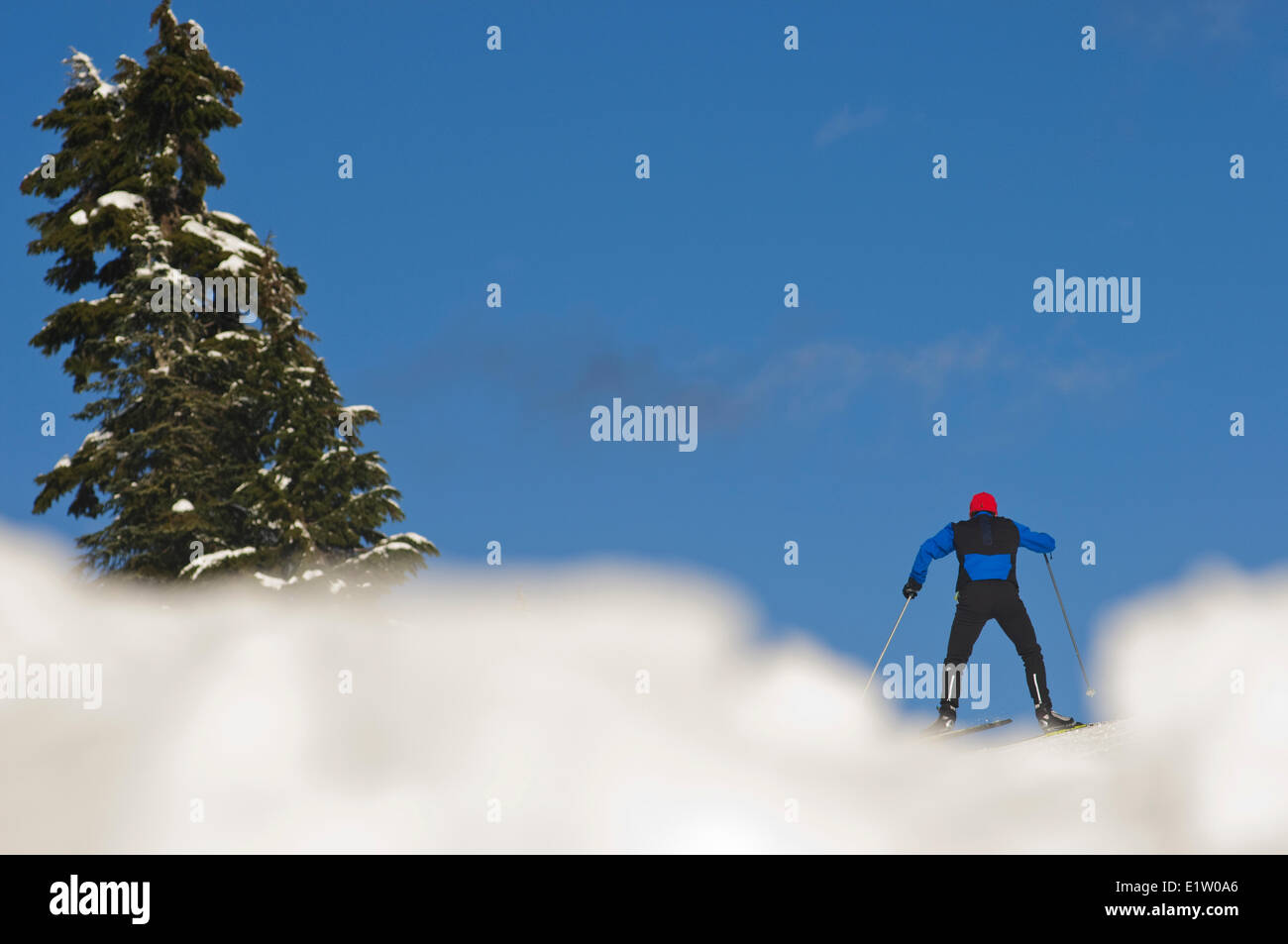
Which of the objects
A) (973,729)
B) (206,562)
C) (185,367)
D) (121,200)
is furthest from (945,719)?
(121,200)

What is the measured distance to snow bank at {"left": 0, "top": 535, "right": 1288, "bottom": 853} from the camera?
1227 centimetres

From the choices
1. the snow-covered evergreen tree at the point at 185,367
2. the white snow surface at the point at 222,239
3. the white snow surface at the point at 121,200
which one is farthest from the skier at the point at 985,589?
the white snow surface at the point at 121,200

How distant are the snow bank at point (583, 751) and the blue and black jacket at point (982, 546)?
6.27 feet

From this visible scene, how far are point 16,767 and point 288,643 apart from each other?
10.7 feet

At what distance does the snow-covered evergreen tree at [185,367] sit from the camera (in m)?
25.5

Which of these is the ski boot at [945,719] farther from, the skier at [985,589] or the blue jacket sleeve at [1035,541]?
the blue jacket sleeve at [1035,541]

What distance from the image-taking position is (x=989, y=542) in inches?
595

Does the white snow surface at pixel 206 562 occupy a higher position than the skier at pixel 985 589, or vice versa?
the white snow surface at pixel 206 562

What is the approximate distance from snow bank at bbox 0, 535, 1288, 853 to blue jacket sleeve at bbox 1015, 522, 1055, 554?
2037 millimetres

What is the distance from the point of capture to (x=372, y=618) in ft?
81.1

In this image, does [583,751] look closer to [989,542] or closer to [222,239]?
[989,542]

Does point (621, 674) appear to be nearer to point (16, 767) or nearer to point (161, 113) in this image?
point (16, 767)

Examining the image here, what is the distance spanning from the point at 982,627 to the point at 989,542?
93cm
